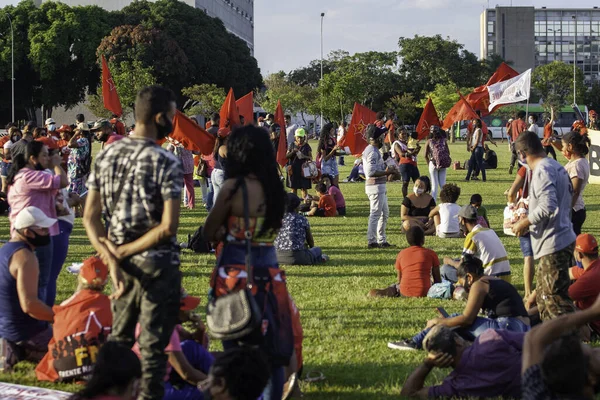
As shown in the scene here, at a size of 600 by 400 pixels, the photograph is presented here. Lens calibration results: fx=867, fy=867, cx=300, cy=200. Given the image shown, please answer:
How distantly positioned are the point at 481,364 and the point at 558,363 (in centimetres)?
220

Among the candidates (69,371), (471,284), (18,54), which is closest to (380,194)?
(471,284)

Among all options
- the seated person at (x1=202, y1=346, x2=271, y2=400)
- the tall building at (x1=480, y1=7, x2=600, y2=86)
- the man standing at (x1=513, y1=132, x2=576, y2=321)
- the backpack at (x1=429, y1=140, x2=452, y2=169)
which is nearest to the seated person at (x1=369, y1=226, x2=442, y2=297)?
the man standing at (x1=513, y1=132, x2=576, y2=321)

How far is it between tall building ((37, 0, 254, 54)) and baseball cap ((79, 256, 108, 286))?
3415 inches

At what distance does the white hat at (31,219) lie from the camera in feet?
21.7

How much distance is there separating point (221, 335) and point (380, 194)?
27.5ft

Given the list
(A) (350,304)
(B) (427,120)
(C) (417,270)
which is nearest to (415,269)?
(C) (417,270)

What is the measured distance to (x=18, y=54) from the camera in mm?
62844

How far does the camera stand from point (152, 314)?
4684mm

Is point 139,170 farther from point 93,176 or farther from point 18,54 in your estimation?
point 18,54

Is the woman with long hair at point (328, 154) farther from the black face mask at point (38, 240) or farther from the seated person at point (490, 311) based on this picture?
the black face mask at point (38, 240)

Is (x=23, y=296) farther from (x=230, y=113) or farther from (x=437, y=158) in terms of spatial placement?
(x=437, y=158)

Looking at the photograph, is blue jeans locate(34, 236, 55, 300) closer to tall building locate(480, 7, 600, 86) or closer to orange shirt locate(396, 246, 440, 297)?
orange shirt locate(396, 246, 440, 297)

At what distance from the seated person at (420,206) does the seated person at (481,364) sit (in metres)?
8.35

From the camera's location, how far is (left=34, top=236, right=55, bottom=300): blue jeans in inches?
288
